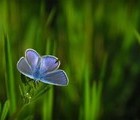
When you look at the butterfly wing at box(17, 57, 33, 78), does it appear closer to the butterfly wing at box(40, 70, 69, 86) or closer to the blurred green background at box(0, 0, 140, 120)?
the butterfly wing at box(40, 70, 69, 86)

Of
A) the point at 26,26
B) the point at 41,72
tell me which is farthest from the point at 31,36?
the point at 41,72

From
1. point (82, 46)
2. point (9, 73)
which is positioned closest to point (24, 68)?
point (9, 73)

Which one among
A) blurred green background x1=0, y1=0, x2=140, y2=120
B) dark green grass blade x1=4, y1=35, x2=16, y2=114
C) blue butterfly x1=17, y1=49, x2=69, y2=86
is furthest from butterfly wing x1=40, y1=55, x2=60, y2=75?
blurred green background x1=0, y1=0, x2=140, y2=120

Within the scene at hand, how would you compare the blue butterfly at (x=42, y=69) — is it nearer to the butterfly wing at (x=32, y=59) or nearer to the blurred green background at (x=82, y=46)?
the butterfly wing at (x=32, y=59)

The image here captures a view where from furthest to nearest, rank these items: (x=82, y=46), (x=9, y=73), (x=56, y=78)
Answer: (x=82, y=46), (x=9, y=73), (x=56, y=78)

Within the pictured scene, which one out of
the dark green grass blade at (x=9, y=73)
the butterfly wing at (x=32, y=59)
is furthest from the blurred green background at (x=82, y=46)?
the butterfly wing at (x=32, y=59)

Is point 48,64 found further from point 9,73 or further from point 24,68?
point 9,73
